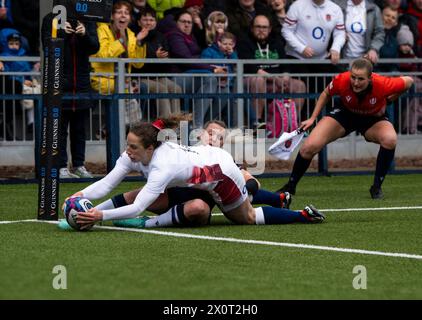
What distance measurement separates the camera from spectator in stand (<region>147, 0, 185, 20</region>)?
65.4 ft

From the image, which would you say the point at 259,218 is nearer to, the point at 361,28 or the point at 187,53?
the point at 187,53

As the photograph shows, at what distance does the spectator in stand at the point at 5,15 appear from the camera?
18672mm

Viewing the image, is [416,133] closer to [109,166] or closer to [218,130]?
[109,166]

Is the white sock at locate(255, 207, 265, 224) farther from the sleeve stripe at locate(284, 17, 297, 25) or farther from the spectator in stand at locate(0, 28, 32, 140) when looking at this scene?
the sleeve stripe at locate(284, 17, 297, 25)

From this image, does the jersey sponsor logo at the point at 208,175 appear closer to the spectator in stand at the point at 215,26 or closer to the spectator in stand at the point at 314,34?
the spectator in stand at the point at 215,26

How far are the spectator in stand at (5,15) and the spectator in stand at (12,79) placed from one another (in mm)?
258

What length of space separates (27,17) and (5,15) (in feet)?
1.25

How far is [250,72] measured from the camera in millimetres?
19609

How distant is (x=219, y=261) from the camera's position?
949 centimetres

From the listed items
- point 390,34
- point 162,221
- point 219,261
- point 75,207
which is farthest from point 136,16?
point 219,261

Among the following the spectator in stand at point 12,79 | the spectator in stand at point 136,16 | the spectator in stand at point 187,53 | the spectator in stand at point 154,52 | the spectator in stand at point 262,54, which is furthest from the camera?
the spectator in stand at point 262,54

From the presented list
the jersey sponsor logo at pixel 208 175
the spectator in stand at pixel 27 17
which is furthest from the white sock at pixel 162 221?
the spectator in stand at pixel 27 17

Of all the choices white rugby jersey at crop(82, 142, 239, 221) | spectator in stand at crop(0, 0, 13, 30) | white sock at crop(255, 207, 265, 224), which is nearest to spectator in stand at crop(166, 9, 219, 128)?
spectator in stand at crop(0, 0, 13, 30)

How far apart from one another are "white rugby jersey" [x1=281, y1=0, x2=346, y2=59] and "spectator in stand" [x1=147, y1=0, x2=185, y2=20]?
166 cm
